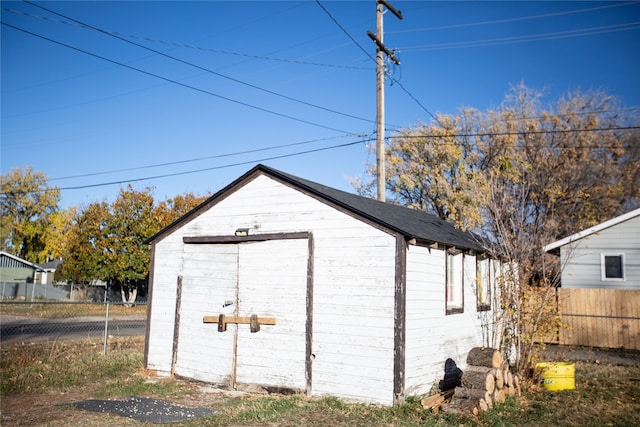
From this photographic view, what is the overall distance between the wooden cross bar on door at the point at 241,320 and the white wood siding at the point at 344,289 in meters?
1.17

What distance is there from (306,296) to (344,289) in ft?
2.80

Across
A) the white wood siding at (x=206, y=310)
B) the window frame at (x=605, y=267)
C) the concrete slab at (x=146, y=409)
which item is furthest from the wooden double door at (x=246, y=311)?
the window frame at (x=605, y=267)

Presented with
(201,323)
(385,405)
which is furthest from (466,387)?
(201,323)

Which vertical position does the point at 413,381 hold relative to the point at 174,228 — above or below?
below

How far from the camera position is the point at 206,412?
8.68 metres

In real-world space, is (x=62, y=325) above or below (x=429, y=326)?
below

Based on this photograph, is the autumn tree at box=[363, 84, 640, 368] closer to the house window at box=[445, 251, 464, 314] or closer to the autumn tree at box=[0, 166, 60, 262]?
the house window at box=[445, 251, 464, 314]

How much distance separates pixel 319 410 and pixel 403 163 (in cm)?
2549

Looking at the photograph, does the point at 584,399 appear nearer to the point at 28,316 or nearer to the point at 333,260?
the point at 333,260

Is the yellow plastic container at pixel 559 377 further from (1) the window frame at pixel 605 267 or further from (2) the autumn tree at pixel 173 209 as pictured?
(2) the autumn tree at pixel 173 209

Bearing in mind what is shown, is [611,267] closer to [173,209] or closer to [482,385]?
[482,385]

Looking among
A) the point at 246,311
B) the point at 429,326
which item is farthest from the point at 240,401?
the point at 429,326

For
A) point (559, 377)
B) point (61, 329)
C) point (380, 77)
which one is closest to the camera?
point (559, 377)

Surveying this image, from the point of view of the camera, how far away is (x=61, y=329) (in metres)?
21.3
